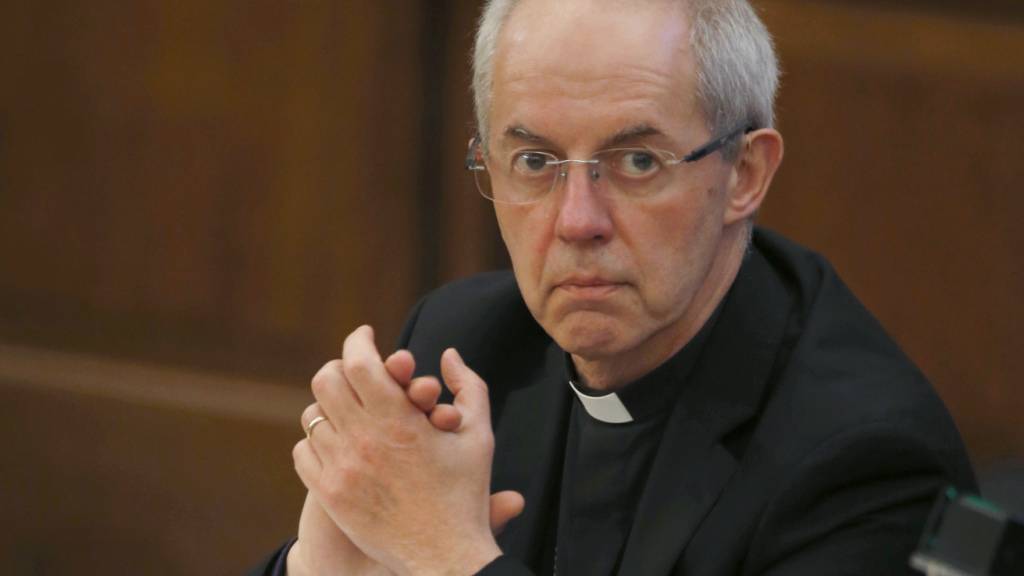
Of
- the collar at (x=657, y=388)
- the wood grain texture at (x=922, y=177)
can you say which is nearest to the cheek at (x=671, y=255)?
the collar at (x=657, y=388)

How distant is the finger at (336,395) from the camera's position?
6.10 ft

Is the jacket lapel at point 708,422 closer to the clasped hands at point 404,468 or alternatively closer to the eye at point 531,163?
the clasped hands at point 404,468

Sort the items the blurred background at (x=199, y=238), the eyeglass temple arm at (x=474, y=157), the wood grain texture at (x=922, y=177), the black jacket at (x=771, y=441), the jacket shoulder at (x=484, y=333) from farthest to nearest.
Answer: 1. the blurred background at (x=199, y=238)
2. the wood grain texture at (x=922, y=177)
3. the jacket shoulder at (x=484, y=333)
4. the eyeglass temple arm at (x=474, y=157)
5. the black jacket at (x=771, y=441)

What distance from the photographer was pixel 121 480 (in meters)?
3.61

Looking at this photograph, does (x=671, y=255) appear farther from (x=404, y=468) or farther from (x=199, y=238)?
(x=199, y=238)

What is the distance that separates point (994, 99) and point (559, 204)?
131cm

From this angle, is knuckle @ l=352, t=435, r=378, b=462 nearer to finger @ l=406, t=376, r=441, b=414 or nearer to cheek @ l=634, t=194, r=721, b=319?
finger @ l=406, t=376, r=441, b=414

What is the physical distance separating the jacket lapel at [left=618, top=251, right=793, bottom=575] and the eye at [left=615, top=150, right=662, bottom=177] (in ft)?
0.77

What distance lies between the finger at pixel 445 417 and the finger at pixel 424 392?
1 centimetres

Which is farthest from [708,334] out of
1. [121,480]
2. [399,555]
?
[121,480]

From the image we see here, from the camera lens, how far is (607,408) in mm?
2080

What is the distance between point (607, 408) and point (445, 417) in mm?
327

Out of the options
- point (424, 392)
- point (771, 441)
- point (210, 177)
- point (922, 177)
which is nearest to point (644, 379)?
point (771, 441)

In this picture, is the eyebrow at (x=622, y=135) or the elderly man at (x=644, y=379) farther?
the eyebrow at (x=622, y=135)
